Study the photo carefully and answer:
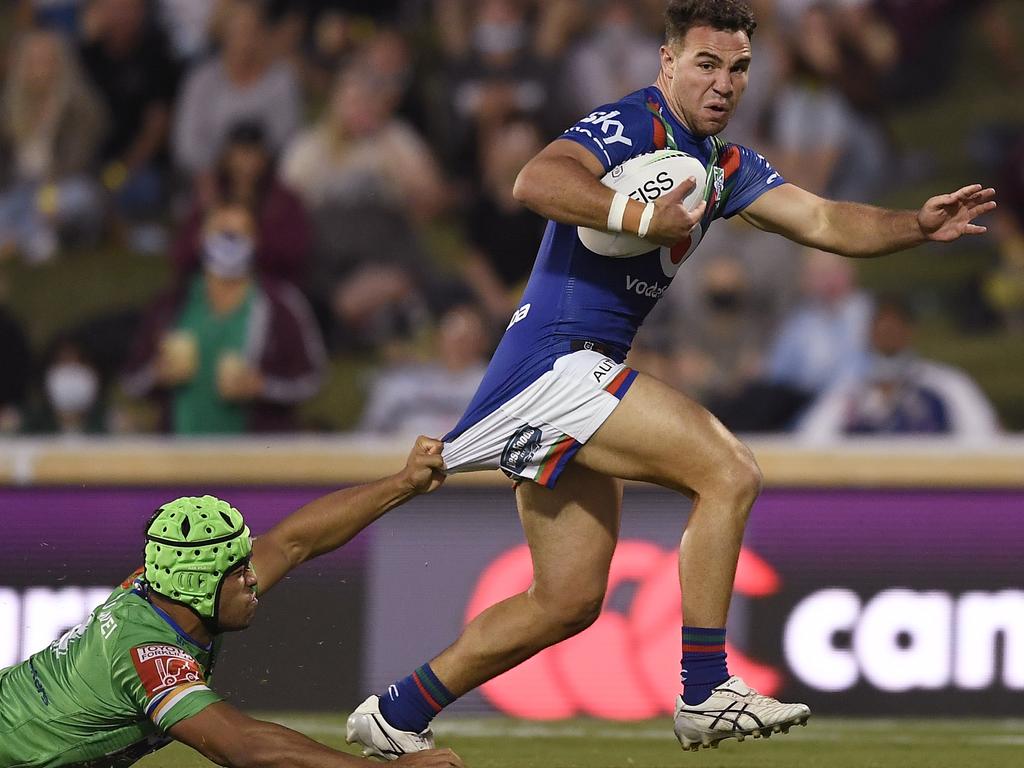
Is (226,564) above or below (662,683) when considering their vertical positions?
above

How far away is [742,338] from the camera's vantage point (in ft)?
36.2

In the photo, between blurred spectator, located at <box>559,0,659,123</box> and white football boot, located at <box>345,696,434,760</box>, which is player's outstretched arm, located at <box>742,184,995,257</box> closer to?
white football boot, located at <box>345,696,434,760</box>

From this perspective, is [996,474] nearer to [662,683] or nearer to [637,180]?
[662,683]

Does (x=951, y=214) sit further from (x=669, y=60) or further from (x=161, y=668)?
(x=161, y=668)

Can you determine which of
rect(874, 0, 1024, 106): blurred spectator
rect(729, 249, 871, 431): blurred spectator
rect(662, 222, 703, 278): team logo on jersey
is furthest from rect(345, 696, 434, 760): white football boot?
rect(874, 0, 1024, 106): blurred spectator

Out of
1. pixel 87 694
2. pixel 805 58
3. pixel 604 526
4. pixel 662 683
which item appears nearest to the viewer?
pixel 87 694

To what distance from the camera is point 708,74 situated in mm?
5719

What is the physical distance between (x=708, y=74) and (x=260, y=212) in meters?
5.60

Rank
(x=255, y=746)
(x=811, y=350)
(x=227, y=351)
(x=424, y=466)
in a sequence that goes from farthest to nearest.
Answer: (x=811, y=350)
(x=227, y=351)
(x=424, y=466)
(x=255, y=746)

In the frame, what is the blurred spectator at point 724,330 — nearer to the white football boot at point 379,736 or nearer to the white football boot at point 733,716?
the white football boot at point 379,736

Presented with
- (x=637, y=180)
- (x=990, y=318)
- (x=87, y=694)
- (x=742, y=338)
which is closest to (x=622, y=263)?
(x=637, y=180)

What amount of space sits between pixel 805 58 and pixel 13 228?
5562 millimetres

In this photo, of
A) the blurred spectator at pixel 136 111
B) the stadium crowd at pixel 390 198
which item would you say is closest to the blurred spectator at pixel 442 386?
the stadium crowd at pixel 390 198

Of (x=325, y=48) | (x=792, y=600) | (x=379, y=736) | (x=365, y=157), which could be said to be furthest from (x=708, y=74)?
(x=325, y=48)
